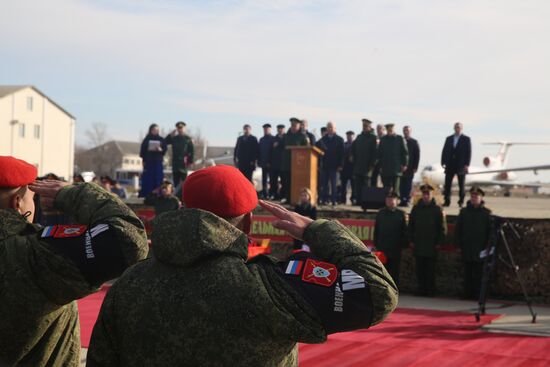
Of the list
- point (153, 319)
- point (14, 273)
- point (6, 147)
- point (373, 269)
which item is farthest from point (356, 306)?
point (6, 147)

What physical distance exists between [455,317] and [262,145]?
8120 mm

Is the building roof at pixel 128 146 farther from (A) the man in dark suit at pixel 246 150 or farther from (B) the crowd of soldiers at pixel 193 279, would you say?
(B) the crowd of soldiers at pixel 193 279

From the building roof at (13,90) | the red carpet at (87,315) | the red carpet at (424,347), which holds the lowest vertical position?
the red carpet at (87,315)

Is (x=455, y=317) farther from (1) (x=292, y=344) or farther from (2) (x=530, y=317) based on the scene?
(1) (x=292, y=344)

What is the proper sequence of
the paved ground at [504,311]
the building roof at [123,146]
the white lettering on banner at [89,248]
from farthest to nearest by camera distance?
the building roof at [123,146] < the paved ground at [504,311] < the white lettering on banner at [89,248]

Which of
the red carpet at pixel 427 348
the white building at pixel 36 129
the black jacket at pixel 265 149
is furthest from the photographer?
the white building at pixel 36 129

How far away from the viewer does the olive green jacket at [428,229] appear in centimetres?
1099

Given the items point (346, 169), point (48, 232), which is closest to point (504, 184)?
point (346, 169)

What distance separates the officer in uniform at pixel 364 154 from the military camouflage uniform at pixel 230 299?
1225 cm

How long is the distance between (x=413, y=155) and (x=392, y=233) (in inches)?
137

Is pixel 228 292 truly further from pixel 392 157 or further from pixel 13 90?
pixel 13 90

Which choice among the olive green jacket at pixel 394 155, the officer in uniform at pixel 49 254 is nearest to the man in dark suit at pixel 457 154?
the olive green jacket at pixel 394 155

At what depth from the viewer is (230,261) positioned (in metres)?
1.98

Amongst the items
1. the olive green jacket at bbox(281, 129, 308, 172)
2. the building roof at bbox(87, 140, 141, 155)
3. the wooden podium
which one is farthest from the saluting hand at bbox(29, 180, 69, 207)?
the building roof at bbox(87, 140, 141, 155)
